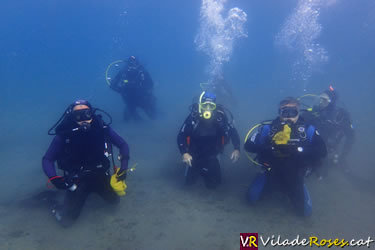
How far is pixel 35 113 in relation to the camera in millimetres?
18469

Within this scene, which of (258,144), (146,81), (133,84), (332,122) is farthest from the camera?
(146,81)

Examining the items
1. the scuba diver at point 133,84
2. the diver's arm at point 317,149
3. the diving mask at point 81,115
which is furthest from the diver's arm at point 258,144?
the scuba diver at point 133,84

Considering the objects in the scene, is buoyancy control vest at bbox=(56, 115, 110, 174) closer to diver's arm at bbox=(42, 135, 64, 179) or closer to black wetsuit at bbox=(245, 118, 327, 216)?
diver's arm at bbox=(42, 135, 64, 179)

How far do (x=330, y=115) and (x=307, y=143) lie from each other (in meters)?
3.25

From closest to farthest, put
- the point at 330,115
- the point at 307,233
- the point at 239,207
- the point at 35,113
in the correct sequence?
the point at 307,233, the point at 239,207, the point at 330,115, the point at 35,113

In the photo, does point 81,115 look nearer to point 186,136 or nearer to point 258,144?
point 186,136

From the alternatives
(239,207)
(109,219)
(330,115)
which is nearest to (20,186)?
(109,219)

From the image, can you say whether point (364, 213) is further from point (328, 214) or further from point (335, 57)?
point (335, 57)

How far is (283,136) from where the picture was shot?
4605 mm

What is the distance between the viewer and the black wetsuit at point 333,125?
7.23 meters

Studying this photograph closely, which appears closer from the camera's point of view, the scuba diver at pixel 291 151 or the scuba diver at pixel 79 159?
the scuba diver at pixel 79 159

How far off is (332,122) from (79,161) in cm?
699

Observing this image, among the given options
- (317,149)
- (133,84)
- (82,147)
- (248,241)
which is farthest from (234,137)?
(133,84)

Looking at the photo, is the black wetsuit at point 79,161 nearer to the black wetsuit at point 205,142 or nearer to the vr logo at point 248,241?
the black wetsuit at point 205,142
